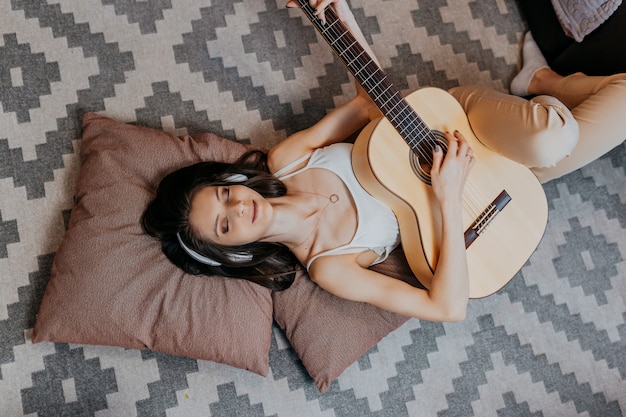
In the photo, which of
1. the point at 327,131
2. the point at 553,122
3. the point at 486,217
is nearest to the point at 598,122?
the point at 553,122

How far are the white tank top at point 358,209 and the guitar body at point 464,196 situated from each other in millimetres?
24

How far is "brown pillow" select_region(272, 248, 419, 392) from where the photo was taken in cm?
157

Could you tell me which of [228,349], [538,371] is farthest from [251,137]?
[538,371]

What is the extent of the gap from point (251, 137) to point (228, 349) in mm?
670

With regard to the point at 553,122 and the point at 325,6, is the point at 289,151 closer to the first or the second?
the point at 325,6

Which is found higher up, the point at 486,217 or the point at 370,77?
the point at 370,77

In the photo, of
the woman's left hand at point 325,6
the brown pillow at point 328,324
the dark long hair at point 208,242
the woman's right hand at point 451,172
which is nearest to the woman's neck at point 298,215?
the dark long hair at point 208,242

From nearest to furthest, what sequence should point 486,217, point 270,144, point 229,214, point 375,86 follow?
point 229,214, point 375,86, point 486,217, point 270,144

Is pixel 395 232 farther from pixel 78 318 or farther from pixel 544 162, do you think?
pixel 78 318

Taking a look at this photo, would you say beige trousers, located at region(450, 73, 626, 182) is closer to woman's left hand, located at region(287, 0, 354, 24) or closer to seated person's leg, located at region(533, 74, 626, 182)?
seated person's leg, located at region(533, 74, 626, 182)

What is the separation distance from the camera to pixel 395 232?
151 centimetres

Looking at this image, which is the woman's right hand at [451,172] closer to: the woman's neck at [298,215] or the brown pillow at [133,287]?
the woman's neck at [298,215]

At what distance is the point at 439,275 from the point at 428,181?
0.24 m

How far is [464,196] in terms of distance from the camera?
1489 mm
